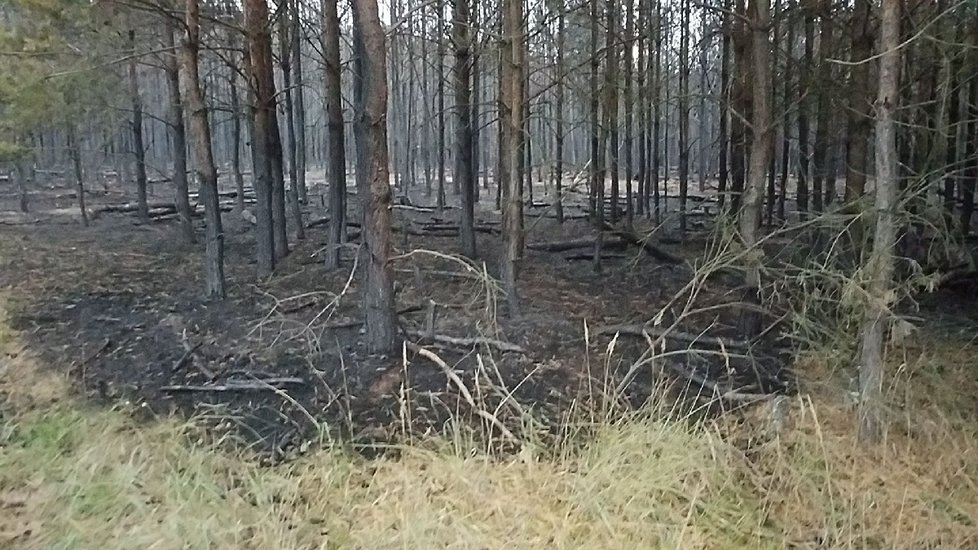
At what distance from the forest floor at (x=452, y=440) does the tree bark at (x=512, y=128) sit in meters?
0.57

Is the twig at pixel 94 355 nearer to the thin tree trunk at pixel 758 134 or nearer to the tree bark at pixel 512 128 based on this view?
the tree bark at pixel 512 128

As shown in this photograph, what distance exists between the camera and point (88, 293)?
398 inches

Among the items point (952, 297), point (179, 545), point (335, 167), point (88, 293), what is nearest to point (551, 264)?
point (335, 167)

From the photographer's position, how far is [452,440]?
18.5ft

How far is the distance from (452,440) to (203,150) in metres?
5.65

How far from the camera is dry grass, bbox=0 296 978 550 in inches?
175

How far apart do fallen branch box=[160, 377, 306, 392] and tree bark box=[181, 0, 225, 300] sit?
3.16 meters

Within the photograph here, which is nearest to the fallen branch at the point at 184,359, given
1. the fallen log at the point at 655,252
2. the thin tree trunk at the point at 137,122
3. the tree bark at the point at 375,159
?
the tree bark at the point at 375,159

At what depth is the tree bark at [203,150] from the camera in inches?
351

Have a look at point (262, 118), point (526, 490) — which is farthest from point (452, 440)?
point (262, 118)

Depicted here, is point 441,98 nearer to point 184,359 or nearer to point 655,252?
point 655,252

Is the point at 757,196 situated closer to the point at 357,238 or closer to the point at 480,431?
the point at 480,431

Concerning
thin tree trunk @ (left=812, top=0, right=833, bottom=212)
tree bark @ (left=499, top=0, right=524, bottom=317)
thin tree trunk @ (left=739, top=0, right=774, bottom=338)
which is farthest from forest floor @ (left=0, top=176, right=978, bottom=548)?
thin tree trunk @ (left=812, top=0, right=833, bottom=212)

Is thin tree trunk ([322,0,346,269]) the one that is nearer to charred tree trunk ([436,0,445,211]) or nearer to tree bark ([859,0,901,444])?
charred tree trunk ([436,0,445,211])
